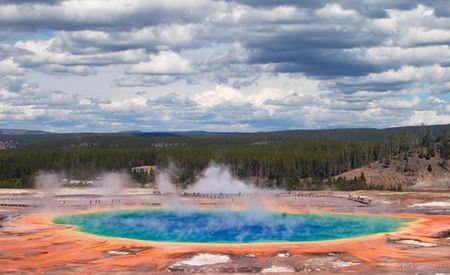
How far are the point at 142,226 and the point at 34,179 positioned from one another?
58.9 meters

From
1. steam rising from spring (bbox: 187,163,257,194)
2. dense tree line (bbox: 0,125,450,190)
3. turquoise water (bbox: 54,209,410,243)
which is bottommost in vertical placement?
turquoise water (bbox: 54,209,410,243)

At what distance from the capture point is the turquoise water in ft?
158

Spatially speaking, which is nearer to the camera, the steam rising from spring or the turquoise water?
the turquoise water

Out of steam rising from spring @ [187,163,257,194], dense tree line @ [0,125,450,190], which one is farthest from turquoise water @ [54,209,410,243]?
dense tree line @ [0,125,450,190]

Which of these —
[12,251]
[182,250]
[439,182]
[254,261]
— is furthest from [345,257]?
[439,182]

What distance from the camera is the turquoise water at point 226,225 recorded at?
48.2 meters

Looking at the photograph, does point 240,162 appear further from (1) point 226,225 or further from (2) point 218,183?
(1) point 226,225

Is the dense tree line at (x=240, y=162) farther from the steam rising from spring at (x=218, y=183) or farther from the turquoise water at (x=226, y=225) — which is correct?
the turquoise water at (x=226, y=225)

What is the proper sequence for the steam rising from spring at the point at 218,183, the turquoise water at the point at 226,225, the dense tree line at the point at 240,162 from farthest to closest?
the dense tree line at the point at 240,162 → the steam rising from spring at the point at 218,183 → the turquoise water at the point at 226,225

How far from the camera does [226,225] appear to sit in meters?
55.9

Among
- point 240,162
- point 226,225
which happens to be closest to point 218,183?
point 240,162

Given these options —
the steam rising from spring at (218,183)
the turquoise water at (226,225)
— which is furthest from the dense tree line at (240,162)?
the turquoise water at (226,225)

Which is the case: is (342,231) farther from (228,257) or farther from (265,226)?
(228,257)

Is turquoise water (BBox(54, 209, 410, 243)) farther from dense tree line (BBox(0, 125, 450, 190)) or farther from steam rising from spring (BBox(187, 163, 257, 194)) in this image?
dense tree line (BBox(0, 125, 450, 190))
